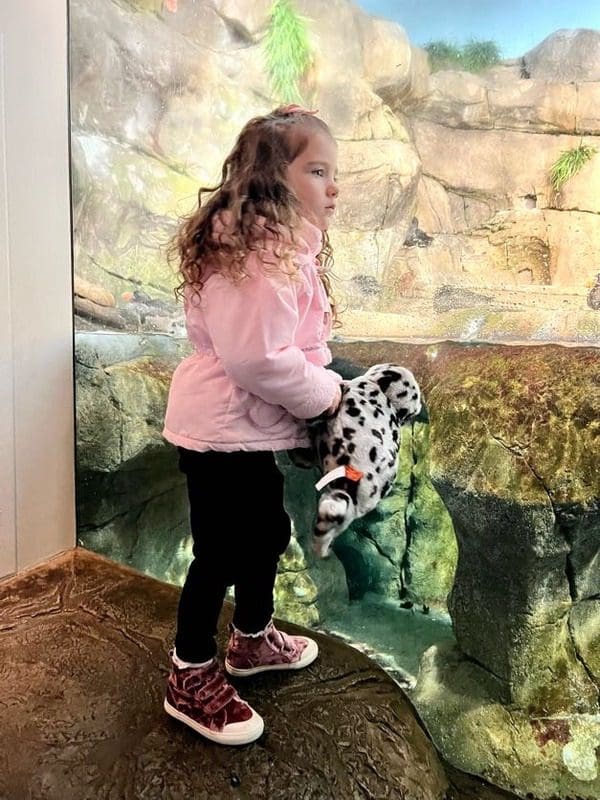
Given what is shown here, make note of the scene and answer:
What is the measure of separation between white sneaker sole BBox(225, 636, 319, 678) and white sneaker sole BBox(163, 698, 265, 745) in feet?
0.60

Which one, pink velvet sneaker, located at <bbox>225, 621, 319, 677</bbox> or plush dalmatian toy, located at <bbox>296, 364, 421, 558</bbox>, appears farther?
pink velvet sneaker, located at <bbox>225, 621, 319, 677</bbox>

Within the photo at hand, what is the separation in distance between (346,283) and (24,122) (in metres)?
1.05

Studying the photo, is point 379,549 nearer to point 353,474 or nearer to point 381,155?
point 353,474

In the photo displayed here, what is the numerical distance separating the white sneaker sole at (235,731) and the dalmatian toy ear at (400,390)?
68 centimetres

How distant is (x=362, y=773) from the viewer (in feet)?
4.70

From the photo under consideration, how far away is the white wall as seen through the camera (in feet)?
6.60

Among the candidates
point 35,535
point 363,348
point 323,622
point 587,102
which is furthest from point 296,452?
point 35,535

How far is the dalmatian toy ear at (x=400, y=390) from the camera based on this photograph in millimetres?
1444

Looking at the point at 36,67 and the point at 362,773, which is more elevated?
the point at 36,67

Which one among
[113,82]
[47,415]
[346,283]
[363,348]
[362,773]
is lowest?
[362,773]

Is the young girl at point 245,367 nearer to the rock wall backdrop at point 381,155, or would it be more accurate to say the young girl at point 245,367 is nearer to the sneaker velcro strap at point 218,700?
the sneaker velcro strap at point 218,700

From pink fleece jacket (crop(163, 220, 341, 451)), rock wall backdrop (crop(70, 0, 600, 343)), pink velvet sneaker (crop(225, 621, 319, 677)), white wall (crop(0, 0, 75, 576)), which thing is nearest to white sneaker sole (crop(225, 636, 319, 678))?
pink velvet sneaker (crop(225, 621, 319, 677))

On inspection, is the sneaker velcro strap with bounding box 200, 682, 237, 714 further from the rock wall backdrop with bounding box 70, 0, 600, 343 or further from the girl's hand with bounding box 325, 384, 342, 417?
the rock wall backdrop with bounding box 70, 0, 600, 343

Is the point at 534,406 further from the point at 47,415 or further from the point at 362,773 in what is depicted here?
the point at 47,415
